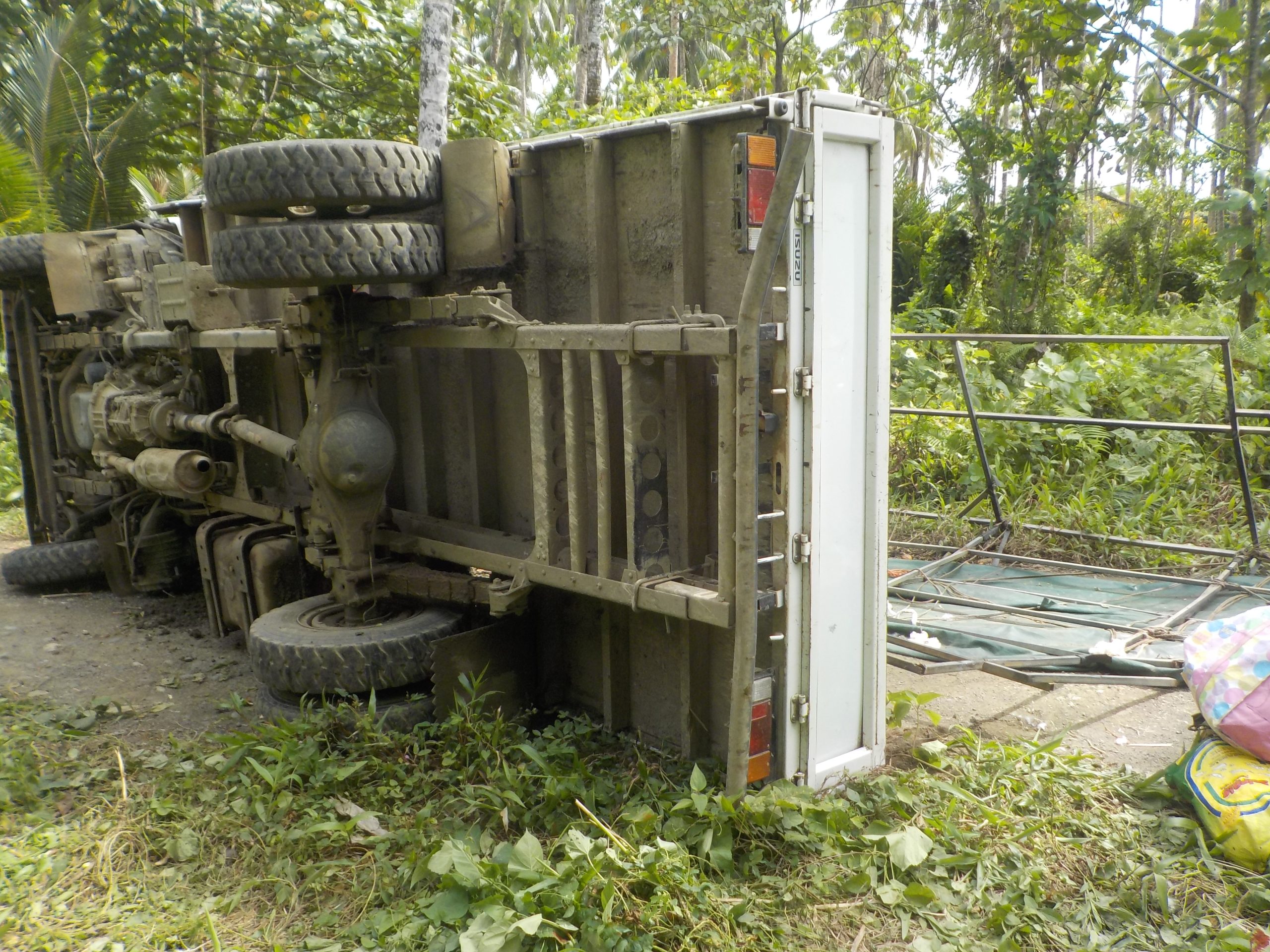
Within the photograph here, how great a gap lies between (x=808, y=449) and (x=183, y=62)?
A: 10727 mm

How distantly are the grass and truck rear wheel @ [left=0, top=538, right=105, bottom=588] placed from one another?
3171mm

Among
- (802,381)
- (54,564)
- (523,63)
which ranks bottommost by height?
(54,564)

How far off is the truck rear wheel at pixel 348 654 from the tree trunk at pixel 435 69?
5232 millimetres

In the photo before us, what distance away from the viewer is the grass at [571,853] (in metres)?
2.95

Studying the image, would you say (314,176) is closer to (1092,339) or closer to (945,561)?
(1092,339)

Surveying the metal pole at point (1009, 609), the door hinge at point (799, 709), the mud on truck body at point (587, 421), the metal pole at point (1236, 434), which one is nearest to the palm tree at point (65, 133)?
the mud on truck body at point (587, 421)

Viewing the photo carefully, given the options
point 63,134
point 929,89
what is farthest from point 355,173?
point 929,89

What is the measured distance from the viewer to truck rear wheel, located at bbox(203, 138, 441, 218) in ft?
12.4

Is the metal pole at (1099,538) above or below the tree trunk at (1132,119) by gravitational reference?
below

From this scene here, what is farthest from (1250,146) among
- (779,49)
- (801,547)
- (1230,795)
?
(801,547)

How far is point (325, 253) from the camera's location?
3.82 metres

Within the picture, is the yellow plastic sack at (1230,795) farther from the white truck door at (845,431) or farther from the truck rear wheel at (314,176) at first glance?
the truck rear wheel at (314,176)

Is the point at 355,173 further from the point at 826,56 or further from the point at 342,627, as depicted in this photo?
the point at 826,56

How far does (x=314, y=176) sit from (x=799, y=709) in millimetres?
2588
